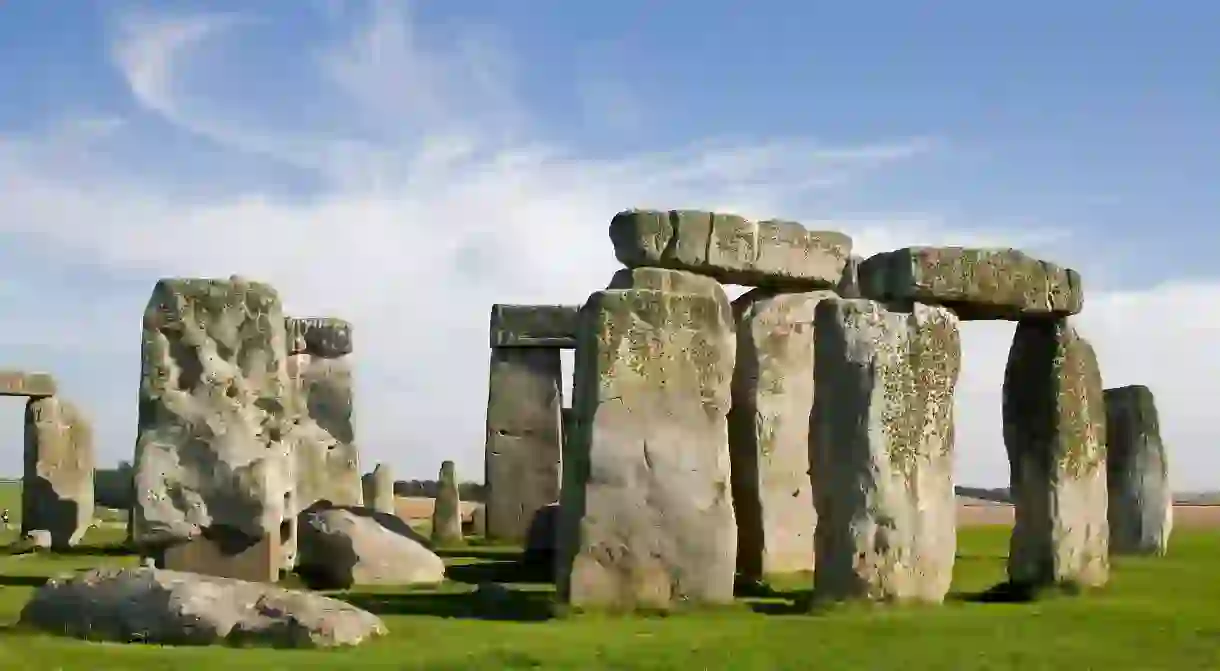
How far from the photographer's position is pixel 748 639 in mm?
7887

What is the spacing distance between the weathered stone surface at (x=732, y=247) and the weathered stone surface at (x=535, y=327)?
5.32 m

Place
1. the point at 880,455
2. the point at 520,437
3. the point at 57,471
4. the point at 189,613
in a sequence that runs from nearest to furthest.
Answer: the point at 189,613 → the point at 880,455 → the point at 520,437 → the point at 57,471

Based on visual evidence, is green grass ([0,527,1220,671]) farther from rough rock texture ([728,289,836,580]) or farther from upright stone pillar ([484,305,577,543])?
upright stone pillar ([484,305,577,543])

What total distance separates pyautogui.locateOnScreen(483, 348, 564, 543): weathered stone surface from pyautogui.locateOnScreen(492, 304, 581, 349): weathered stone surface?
142 mm

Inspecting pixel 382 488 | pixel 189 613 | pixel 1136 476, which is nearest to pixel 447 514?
pixel 382 488

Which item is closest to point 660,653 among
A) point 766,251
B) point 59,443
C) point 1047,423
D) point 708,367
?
point 708,367

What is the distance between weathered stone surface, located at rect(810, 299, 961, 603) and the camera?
9.34 metres

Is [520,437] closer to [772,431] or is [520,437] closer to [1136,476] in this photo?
[772,431]

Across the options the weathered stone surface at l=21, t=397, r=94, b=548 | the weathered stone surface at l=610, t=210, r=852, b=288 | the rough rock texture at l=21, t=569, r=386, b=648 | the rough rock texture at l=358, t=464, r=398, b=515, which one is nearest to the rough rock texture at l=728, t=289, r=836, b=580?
the weathered stone surface at l=610, t=210, r=852, b=288

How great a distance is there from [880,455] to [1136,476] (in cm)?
741

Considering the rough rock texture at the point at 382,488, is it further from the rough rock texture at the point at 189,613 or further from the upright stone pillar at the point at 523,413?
the rough rock texture at the point at 189,613

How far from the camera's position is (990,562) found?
13.6 metres

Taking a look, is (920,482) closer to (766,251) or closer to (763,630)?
(763,630)

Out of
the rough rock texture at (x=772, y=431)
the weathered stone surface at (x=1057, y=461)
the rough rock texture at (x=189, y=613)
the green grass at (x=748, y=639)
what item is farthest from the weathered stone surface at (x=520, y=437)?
the rough rock texture at (x=189, y=613)
